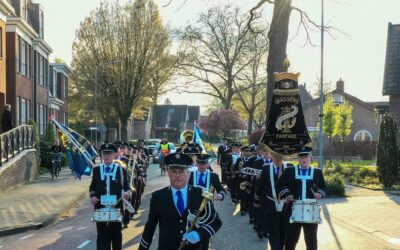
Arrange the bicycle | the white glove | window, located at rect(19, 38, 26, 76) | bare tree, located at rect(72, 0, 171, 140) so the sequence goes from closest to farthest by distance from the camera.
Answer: the white glove < the bicycle < window, located at rect(19, 38, 26, 76) < bare tree, located at rect(72, 0, 171, 140)

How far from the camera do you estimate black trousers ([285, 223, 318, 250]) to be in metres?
8.06

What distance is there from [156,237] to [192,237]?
6.30 meters

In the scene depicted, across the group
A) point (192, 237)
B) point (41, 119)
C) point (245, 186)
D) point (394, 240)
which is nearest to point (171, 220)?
point (192, 237)

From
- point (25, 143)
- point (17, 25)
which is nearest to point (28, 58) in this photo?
point (17, 25)

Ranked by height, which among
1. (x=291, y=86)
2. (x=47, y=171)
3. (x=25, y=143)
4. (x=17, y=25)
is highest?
(x=17, y=25)

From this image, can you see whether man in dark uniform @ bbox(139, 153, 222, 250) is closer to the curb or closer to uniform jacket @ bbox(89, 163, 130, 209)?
uniform jacket @ bbox(89, 163, 130, 209)

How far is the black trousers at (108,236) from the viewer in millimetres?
7980

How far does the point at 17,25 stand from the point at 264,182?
969 inches

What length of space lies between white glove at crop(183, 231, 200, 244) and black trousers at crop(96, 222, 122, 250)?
134 inches

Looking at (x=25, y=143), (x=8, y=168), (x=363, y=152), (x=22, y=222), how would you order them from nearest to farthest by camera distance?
(x=22, y=222)
(x=8, y=168)
(x=25, y=143)
(x=363, y=152)

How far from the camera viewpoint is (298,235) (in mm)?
Result: 8320

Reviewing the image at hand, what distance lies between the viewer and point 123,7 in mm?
47438

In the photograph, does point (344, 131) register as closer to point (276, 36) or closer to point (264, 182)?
point (276, 36)

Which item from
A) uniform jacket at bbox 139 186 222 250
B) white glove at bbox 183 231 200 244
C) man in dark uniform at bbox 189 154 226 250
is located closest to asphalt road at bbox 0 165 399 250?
man in dark uniform at bbox 189 154 226 250
